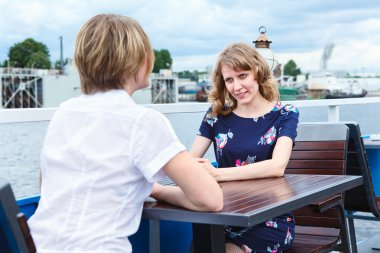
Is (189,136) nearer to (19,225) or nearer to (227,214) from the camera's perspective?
(227,214)

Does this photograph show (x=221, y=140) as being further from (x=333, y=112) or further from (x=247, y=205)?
(x=333, y=112)

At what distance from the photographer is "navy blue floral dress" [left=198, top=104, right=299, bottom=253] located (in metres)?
2.17

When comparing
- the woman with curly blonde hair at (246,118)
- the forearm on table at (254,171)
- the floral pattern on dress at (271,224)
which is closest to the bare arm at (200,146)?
the woman with curly blonde hair at (246,118)

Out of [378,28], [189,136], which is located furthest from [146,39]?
[378,28]

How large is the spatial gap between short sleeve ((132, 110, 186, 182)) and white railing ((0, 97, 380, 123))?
974mm

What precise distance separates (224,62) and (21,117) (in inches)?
32.6

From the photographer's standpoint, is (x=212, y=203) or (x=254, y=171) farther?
(x=254, y=171)

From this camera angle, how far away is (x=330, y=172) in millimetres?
2711

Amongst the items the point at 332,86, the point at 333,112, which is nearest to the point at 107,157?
the point at 333,112

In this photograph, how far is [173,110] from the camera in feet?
10.7

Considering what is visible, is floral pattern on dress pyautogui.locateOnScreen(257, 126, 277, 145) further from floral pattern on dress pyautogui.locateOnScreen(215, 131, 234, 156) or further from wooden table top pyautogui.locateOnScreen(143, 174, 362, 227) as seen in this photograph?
wooden table top pyautogui.locateOnScreen(143, 174, 362, 227)

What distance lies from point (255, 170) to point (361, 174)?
114cm

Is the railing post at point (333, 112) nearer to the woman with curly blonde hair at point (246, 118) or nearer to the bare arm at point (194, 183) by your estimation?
the woman with curly blonde hair at point (246, 118)

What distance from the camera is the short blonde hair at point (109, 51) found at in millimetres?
1512
